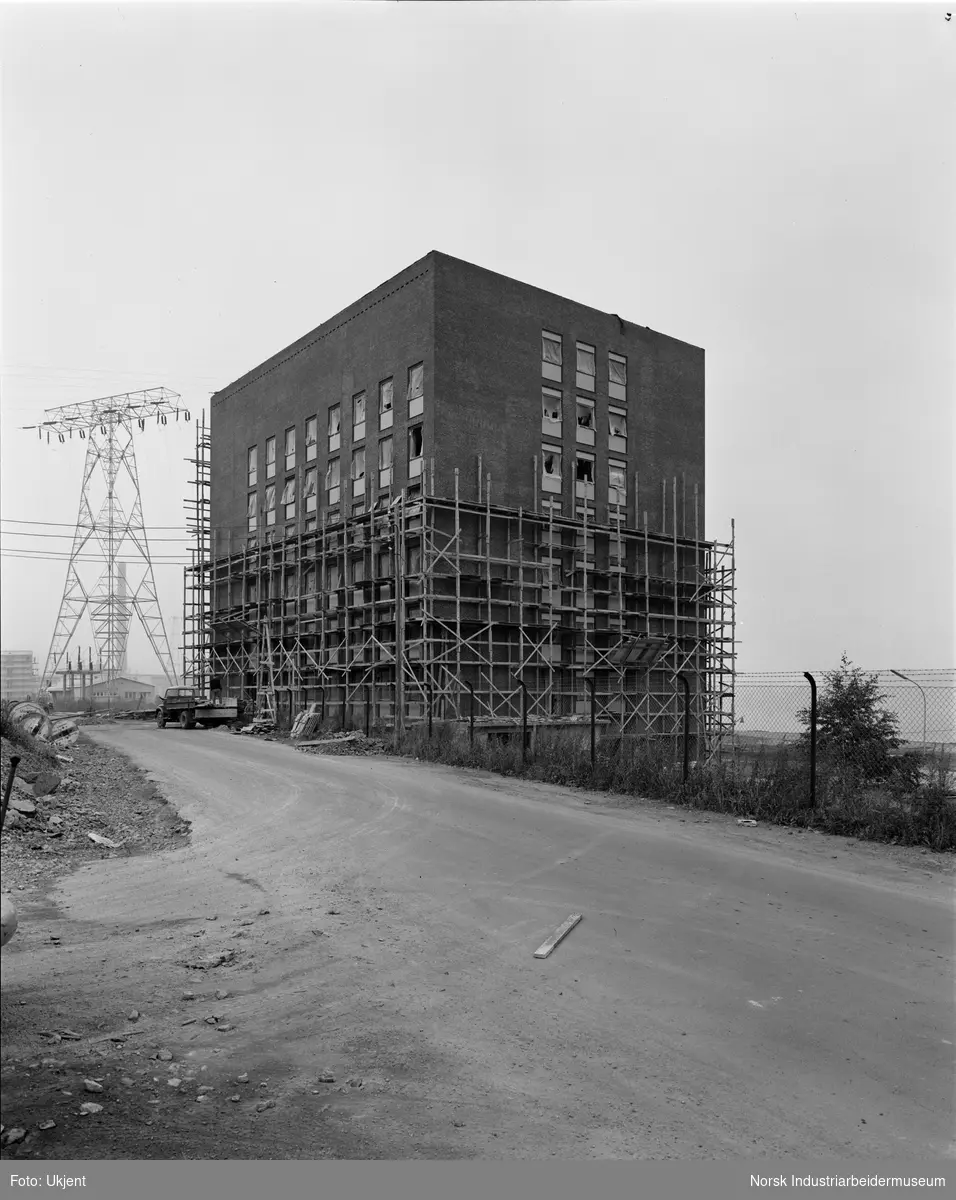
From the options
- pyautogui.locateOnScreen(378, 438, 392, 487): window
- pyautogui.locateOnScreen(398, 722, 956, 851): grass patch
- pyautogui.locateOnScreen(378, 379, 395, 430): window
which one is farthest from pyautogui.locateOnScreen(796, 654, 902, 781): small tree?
pyautogui.locateOnScreen(378, 379, 395, 430): window

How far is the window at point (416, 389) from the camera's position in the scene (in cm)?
3591

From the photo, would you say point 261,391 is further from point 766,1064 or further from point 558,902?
point 766,1064

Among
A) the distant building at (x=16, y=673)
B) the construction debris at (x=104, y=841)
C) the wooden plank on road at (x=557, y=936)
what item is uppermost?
the distant building at (x=16, y=673)

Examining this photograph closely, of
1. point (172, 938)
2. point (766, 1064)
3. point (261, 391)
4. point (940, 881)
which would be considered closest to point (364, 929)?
point (172, 938)

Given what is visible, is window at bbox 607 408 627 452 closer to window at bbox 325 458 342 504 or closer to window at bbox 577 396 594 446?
window at bbox 577 396 594 446

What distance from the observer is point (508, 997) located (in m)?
5.84

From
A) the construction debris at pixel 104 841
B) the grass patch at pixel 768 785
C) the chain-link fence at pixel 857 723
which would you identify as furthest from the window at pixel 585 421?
the construction debris at pixel 104 841

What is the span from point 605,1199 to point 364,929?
155 inches

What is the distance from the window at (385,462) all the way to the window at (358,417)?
183 cm

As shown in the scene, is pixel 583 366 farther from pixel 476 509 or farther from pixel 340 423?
pixel 340 423

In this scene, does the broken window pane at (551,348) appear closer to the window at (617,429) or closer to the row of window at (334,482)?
the window at (617,429)

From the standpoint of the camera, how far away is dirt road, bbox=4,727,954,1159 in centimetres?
418

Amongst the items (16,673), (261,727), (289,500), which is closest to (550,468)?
(289,500)

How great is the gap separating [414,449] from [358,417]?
5007mm
